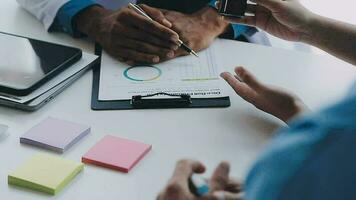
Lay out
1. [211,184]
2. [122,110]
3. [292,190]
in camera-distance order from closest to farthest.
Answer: [292,190], [211,184], [122,110]

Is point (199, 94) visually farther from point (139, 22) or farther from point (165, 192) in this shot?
point (165, 192)

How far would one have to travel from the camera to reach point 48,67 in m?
1.06

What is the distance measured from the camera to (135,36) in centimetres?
119

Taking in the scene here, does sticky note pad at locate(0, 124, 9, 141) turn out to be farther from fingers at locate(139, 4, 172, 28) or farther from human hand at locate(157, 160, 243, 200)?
fingers at locate(139, 4, 172, 28)

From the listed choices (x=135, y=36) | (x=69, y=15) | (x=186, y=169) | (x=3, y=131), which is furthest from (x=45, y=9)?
(x=186, y=169)

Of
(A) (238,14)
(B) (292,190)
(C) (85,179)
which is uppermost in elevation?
(B) (292,190)

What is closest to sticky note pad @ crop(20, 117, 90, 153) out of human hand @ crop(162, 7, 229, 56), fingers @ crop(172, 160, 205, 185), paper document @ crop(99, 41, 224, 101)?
paper document @ crop(99, 41, 224, 101)

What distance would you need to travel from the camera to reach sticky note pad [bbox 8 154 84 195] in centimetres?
78

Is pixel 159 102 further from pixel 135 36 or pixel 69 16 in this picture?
pixel 69 16

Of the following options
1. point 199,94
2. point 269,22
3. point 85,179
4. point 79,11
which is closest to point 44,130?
point 85,179

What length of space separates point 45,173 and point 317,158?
0.49m

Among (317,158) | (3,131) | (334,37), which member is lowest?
(3,131)

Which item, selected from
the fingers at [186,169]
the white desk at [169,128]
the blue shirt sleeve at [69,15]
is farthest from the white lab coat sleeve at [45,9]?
the fingers at [186,169]

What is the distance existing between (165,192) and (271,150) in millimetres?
305
